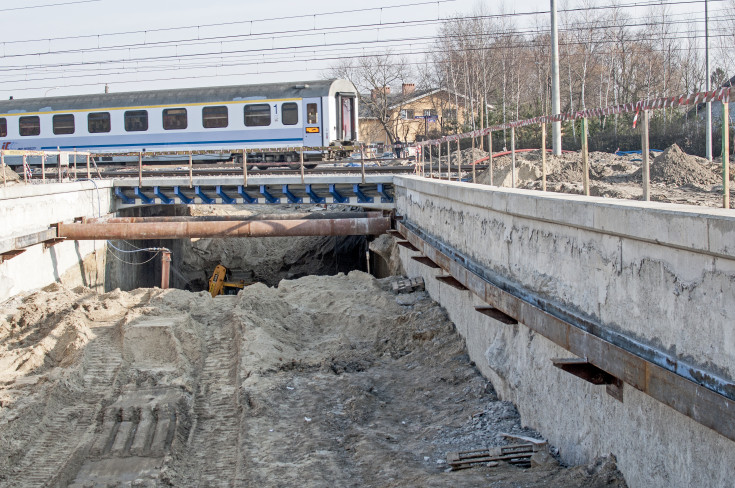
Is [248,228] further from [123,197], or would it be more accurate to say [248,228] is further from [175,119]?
[175,119]

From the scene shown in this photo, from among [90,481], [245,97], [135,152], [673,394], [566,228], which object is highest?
[245,97]

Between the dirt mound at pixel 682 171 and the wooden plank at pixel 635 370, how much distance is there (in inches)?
244

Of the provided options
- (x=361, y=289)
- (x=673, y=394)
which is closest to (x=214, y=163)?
(x=361, y=289)

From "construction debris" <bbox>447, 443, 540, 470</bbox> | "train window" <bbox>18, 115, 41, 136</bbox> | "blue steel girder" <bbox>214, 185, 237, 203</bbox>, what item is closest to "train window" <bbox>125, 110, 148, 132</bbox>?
"train window" <bbox>18, 115, 41, 136</bbox>

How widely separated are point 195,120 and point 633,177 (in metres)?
16.6

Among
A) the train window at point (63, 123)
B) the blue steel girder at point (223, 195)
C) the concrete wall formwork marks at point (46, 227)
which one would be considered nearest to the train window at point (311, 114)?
the blue steel girder at point (223, 195)

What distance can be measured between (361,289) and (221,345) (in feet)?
13.7

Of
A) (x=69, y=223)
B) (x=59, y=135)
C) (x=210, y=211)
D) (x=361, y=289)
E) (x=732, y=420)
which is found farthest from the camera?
(x=210, y=211)

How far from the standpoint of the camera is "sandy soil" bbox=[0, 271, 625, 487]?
743cm

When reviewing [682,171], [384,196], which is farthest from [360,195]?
[682,171]

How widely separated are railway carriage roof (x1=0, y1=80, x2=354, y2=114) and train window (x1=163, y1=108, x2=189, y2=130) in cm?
28

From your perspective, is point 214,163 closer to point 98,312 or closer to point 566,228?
point 98,312

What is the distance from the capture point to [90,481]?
24.7 feet

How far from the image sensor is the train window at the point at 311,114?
25250mm
